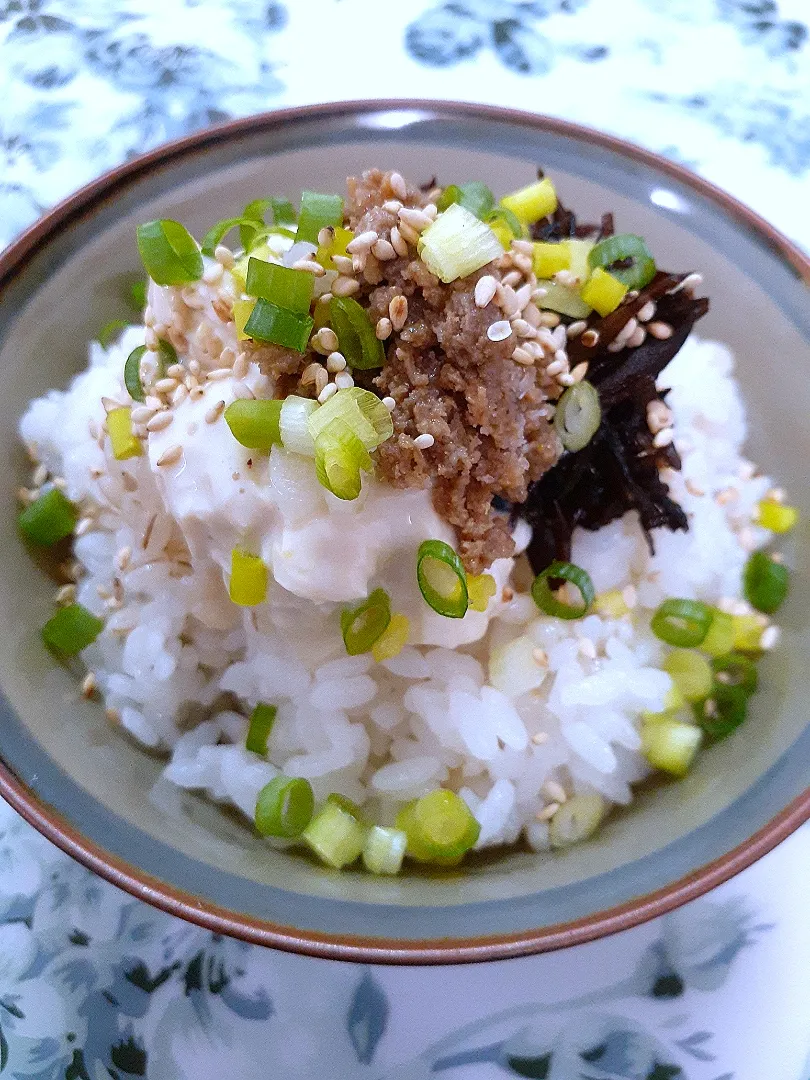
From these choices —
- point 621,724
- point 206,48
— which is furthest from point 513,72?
point 621,724

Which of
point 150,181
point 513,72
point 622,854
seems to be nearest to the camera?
point 622,854

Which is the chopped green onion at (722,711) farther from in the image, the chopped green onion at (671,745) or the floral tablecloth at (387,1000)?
the floral tablecloth at (387,1000)

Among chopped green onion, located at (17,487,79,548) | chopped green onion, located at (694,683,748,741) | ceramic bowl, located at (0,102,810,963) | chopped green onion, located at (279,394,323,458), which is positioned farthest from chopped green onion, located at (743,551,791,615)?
chopped green onion, located at (17,487,79,548)

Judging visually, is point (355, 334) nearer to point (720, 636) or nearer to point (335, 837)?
point (335, 837)

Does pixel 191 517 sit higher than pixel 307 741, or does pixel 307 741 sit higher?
pixel 191 517

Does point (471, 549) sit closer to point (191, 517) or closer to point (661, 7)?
point (191, 517)

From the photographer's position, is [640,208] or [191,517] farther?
[640,208]

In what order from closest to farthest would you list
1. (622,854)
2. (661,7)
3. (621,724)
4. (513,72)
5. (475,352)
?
(475,352) → (622,854) → (621,724) → (513,72) → (661,7)
